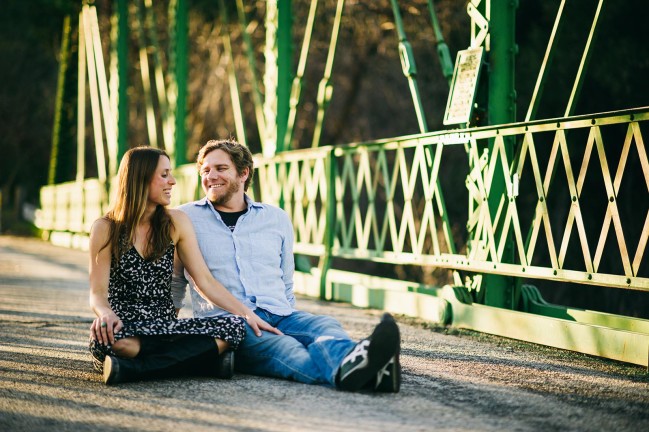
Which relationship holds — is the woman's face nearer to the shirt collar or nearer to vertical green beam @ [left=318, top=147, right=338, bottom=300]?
the shirt collar

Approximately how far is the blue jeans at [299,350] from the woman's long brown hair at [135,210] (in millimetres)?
553

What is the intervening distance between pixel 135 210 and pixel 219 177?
0.48 metres

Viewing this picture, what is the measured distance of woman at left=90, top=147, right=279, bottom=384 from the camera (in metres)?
3.93

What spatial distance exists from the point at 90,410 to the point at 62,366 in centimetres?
102

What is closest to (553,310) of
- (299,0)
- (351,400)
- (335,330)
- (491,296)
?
(491,296)

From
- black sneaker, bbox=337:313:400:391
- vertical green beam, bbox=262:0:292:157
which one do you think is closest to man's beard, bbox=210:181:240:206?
black sneaker, bbox=337:313:400:391

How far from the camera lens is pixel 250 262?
443 centimetres

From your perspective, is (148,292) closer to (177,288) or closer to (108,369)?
(177,288)

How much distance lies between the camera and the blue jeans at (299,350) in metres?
3.89

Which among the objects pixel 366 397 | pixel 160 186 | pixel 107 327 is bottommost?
pixel 366 397

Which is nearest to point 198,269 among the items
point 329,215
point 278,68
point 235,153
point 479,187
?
point 235,153

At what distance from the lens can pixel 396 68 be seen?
68.9ft

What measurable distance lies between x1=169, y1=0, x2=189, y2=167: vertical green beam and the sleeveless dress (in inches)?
406

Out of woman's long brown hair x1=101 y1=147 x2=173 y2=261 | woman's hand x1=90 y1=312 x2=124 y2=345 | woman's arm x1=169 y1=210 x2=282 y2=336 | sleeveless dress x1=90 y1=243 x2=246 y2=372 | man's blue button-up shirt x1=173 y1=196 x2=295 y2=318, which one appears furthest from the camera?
man's blue button-up shirt x1=173 y1=196 x2=295 y2=318
